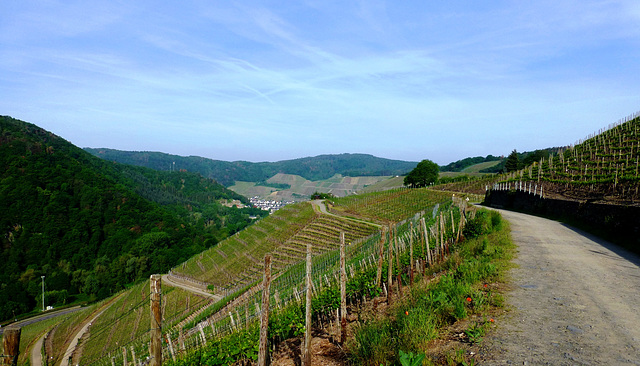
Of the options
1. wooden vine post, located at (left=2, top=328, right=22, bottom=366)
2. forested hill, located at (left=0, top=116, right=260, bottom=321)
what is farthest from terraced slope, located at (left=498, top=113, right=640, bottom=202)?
forested hill, located at (left=0, top=116, right=260, bottom=321)

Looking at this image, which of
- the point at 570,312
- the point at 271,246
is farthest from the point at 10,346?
the point at 271,246

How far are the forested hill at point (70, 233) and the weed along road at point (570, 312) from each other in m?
91.6

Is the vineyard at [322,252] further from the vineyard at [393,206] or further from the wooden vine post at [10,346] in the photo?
the wooden vine post at [10,346]

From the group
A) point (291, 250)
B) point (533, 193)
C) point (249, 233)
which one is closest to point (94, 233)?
point (249, 233)

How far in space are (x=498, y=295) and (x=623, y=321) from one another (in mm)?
2049

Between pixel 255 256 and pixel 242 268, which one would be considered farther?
pixel 255 256

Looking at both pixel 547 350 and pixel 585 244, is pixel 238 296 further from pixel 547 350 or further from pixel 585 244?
pixel 547 350

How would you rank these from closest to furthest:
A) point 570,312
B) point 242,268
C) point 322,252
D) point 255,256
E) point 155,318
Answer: point 155,318 → point 570,312 → point 322,252 → point 242,268 → point 255,256

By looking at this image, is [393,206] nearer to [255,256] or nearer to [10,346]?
[255,256]

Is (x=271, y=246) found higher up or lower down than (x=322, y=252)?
lower down

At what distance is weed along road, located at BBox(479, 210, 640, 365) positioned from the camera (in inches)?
197

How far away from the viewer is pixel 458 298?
677 centimetres

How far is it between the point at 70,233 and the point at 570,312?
139667 mm

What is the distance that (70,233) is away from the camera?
11225 cm
